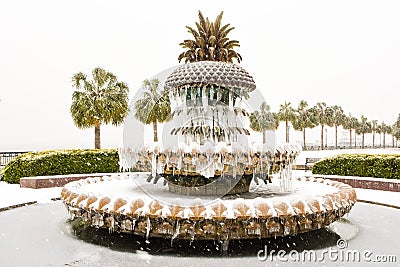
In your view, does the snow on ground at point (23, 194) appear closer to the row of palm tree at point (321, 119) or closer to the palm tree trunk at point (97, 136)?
the palm tree trunk at point (97, 136)

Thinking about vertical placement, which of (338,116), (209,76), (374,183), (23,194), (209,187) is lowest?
(23,194)

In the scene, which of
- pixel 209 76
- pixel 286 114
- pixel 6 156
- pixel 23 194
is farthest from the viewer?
pixel 286 114

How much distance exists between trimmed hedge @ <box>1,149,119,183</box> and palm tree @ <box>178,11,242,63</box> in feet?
29.9

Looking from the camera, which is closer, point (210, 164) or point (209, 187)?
point (210, 164)

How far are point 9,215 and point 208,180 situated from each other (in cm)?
432

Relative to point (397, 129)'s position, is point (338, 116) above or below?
above

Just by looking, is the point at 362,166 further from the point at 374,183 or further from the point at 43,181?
the point at 43,181

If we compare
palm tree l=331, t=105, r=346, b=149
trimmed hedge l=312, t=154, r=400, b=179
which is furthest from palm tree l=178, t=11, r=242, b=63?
palm tree l=331, t=105, r=346, b=149

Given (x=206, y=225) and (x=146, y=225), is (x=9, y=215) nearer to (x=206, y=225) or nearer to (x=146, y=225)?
(x=146, y=225)

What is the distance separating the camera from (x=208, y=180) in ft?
23.0

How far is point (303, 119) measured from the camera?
302 ft

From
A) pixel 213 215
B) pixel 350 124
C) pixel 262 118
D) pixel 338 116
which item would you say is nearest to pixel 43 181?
pixel 213 215

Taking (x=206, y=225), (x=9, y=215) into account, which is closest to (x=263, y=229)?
(x=206, y=225)

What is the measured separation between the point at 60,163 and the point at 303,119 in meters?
81.9
